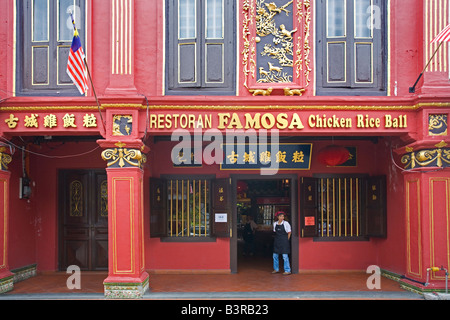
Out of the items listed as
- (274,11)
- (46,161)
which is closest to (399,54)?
(274,11)

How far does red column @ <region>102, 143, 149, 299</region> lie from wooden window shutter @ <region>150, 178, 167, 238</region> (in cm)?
194

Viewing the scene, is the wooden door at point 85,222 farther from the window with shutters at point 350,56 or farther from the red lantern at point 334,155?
the window with shutters at point 350,56

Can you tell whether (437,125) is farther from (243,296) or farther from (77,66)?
(77,66)

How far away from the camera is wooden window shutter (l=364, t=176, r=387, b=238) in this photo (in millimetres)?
10901

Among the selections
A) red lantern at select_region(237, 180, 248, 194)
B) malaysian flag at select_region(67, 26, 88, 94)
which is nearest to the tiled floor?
red lantern at select_region(237, 180, 248, 194)

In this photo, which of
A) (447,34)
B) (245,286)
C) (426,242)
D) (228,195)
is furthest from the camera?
(228,195)

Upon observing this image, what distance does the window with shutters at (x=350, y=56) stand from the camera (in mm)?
9289

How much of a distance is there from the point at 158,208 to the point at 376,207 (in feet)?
17.5

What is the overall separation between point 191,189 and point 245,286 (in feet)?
9.53

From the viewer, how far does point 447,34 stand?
8039mm

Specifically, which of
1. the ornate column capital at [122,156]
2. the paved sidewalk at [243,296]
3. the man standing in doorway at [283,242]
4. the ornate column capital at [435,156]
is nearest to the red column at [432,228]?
the ornate column capital at [435,156]

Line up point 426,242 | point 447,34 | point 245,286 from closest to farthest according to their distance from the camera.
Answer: point 447,34 → point 426,242 → point 245,286

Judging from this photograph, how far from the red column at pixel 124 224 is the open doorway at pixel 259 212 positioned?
166 inches

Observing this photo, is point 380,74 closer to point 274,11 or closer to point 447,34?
point 447,34
